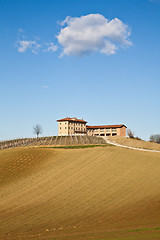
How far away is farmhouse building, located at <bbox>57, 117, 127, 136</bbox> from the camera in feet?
405

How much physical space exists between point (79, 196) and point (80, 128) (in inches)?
4264

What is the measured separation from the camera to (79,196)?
2322 cm

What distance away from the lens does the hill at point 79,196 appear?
43.5 feet

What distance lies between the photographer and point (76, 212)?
61.5 ft

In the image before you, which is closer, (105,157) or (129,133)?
(105,157)

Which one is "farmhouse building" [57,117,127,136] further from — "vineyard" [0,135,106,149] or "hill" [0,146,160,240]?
"hill" [0,146,160,240]

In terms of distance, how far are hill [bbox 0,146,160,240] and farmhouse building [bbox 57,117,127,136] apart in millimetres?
78968

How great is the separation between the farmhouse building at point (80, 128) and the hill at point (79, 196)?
7897 centimetres

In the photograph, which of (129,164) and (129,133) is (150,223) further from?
(129,133)

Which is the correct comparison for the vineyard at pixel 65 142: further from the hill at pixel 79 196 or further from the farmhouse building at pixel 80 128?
the hill at pixel 79 196

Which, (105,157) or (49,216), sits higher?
(105,157)

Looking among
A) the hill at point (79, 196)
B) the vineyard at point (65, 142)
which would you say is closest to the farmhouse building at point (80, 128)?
the vineyard at point (65, 142)

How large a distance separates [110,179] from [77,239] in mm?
17399

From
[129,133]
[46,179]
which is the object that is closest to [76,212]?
[46,179]
